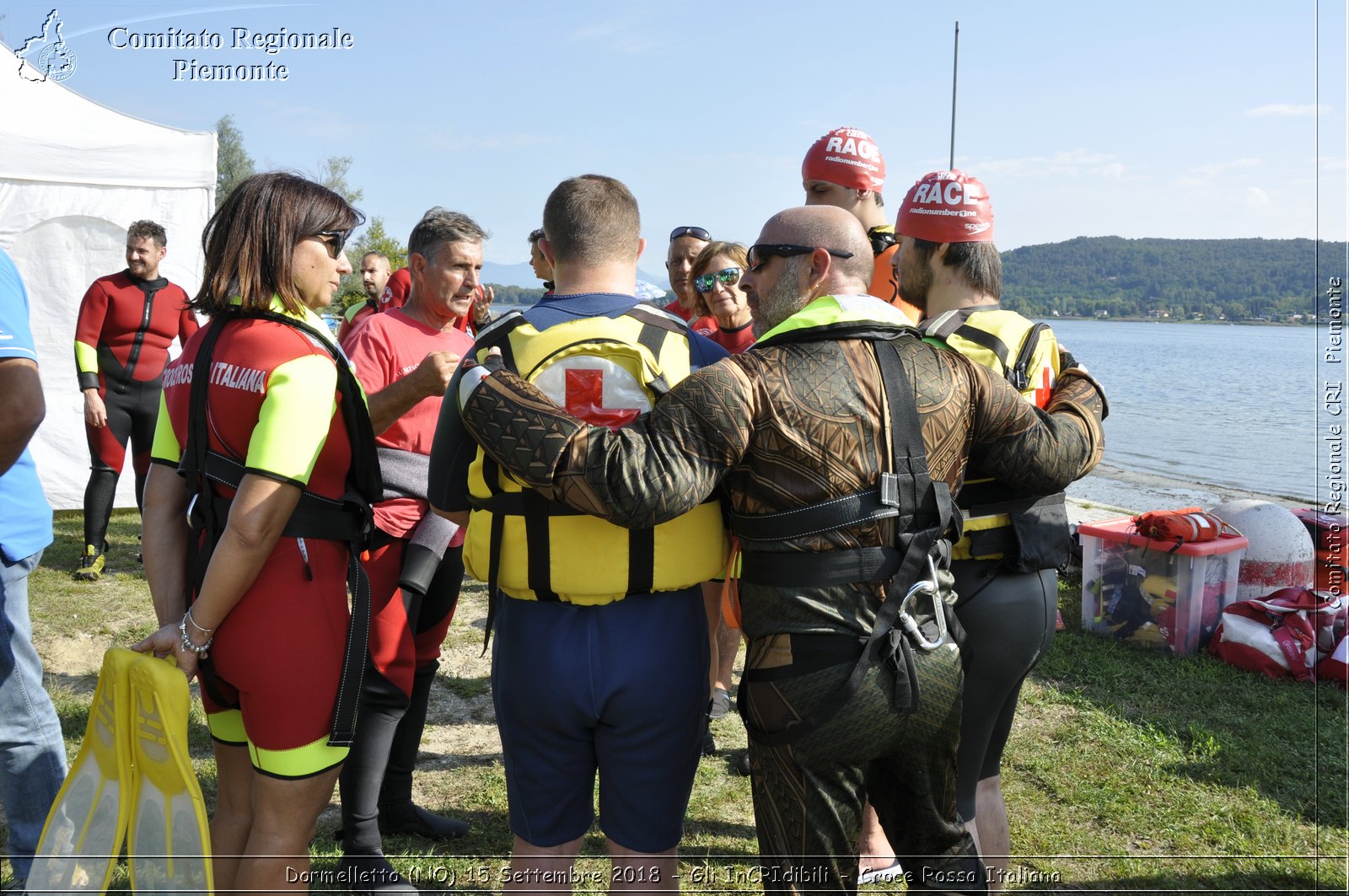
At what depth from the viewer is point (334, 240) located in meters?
2.71

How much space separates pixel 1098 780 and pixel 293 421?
403cm

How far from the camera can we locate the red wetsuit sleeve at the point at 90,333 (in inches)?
299

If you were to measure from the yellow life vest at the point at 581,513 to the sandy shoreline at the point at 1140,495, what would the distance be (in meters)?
8.85

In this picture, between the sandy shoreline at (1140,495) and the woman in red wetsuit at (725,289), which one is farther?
the sandy shoreline at (1140,495)

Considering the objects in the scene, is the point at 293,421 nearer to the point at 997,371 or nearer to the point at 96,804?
the point at 96,804

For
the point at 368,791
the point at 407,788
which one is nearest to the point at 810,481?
the point at 368,791

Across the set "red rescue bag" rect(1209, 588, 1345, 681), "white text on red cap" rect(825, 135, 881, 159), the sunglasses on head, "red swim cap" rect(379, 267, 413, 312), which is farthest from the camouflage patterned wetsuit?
"red swim cap" rect(379, 267, 413, 312)

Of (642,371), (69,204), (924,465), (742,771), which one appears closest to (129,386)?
(69,204)

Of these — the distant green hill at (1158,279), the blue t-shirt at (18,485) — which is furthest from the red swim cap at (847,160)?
the distant green hill at (1158,279)

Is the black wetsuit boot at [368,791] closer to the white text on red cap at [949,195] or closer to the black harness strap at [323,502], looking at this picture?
the black harness strap at [323,502]

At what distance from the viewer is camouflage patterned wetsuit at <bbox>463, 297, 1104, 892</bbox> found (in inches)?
83.1

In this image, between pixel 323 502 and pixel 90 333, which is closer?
pixel 323 502

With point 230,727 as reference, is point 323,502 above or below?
above

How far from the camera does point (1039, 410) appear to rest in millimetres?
2605
